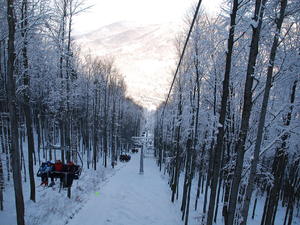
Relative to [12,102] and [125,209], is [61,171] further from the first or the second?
[125,209]

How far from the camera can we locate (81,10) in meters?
12.2

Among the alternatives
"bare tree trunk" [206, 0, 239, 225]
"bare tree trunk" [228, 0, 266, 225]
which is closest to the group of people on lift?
"bare tree trunk" [206, 0, 239, 225]

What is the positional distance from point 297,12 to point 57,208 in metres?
13.2

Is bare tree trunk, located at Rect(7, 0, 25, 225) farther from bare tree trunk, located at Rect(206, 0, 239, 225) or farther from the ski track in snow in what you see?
bare tree trunk, located at Rect(206, 0, 239, 225)

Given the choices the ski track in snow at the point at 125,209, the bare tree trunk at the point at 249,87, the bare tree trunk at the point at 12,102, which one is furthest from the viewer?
the ski track in snow at the point at 125,209

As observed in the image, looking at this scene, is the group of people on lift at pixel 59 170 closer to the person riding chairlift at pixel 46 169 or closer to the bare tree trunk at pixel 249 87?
the person riding chairlift at pixel 46 169

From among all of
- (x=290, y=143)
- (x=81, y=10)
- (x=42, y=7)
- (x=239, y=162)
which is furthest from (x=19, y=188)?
(x=81, y=10)

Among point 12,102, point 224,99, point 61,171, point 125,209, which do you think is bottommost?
point 125,209

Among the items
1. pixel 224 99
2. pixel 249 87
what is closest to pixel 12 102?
pixel 224 99

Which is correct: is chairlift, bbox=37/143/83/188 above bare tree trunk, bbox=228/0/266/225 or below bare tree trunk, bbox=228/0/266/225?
below

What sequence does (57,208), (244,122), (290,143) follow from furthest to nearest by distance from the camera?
1. (57,208)
2. (290,143)
3. (244,122)

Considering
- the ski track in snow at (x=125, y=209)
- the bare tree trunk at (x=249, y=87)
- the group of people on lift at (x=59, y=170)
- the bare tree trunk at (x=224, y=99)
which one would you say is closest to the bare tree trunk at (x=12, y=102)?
the group of people on lift at (x=59, y=170)

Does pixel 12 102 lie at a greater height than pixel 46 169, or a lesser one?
greater

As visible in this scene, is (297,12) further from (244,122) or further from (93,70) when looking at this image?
(93,70)
